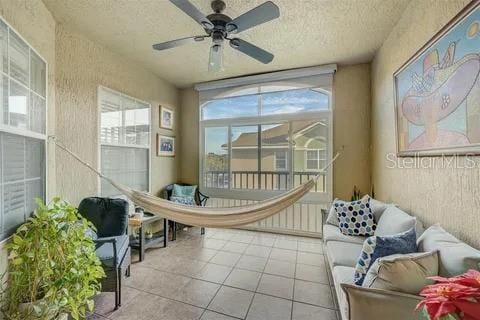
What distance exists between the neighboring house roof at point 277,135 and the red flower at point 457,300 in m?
2.91

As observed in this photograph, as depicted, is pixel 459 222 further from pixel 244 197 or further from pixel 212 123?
pixel 212 123

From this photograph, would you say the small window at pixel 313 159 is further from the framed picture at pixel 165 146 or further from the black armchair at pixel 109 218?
the black armchair at pixel 109 218

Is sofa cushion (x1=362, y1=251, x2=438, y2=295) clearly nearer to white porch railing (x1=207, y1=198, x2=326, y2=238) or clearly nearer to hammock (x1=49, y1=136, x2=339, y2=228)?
hammock (x1=49, y1=136, x2=339, y2=228)

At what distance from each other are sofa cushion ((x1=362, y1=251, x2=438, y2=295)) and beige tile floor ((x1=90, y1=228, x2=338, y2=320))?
843 mm

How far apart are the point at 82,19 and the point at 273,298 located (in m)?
3.18

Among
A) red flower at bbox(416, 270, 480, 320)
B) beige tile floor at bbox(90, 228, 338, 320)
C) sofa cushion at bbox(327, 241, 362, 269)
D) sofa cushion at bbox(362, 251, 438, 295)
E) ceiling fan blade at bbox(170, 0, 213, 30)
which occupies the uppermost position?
ceiling fan blade at bbox(170, 0, 213, 30)

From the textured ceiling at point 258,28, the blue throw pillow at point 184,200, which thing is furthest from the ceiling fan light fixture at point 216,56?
the blue throw pillow at point 184,200

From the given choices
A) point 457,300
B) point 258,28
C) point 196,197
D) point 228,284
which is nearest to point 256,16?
point 258,28

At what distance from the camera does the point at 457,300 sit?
0.61 metres

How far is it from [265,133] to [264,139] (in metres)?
0.10

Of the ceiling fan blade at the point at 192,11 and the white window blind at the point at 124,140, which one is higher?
the ceiling fan blade at the point at 192,11

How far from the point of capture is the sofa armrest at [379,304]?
1.00 metres

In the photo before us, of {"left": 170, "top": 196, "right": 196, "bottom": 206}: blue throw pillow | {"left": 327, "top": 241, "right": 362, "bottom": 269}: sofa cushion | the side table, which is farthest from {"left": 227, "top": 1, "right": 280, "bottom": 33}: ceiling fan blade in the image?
{"left": 170, "top": 196, "right": 196, "bottom": 206}: blue throw pillow
